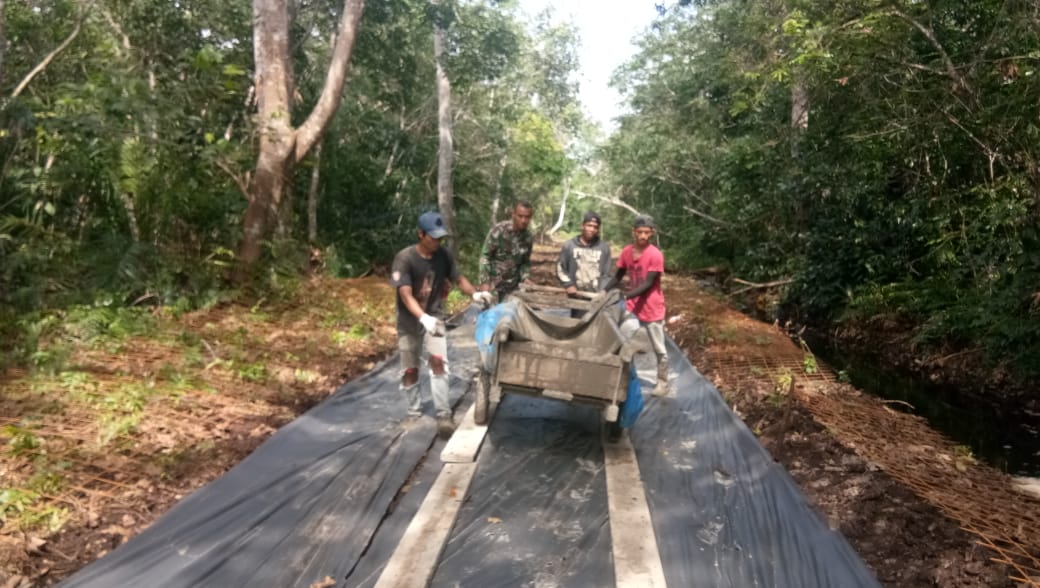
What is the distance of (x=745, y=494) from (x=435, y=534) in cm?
197

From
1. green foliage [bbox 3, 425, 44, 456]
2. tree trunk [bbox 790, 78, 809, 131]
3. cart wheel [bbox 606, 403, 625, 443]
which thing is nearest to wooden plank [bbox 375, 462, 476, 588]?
cart wheel [bbox 606, 403, 625, 443]

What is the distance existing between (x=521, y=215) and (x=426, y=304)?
1.55 m

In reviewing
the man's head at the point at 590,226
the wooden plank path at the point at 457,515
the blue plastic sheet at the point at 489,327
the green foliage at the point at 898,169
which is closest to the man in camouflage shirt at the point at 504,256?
the man's head at the point at 590,226

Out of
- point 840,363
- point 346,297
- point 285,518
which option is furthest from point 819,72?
point 285,518

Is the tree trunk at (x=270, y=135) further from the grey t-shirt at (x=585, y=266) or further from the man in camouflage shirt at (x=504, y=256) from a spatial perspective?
the grey t-shirt at (x=585, y=266)

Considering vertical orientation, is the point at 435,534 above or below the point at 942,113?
below

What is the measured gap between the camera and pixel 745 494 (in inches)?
152

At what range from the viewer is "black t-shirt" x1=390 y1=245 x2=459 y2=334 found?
4.57 metres

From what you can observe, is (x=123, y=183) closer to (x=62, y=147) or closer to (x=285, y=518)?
(x=62, y=147)

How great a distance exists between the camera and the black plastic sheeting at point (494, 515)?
293 centimetres

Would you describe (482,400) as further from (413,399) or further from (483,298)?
(483,298)

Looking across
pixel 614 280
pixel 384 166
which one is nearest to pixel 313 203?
pixel 384 166

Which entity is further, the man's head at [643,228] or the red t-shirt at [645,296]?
the red t-shirt at [645,296]

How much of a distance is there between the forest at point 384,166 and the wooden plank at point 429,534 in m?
2.05
